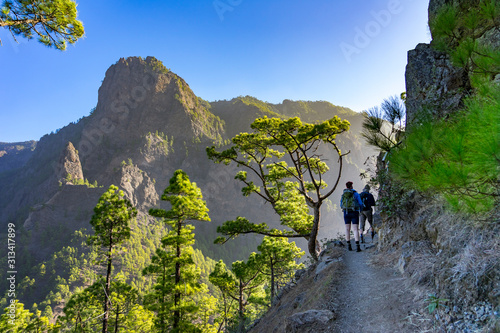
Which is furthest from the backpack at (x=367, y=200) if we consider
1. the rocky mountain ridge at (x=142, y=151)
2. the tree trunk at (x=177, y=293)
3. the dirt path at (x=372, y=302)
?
the rocky mountain ridge at (x=142, y=151)

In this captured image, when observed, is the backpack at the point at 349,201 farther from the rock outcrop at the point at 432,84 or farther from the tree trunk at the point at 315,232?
the tree trunk at the point at 315,232

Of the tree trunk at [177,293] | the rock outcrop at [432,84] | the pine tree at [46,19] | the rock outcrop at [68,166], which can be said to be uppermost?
the rock outcrop at [68,166]

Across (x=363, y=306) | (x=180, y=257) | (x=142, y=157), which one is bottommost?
(x=180, y=257)

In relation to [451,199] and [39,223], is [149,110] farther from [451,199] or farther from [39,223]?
[451,199]

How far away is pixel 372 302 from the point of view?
146 inches

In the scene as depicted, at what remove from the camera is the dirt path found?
3.05 m

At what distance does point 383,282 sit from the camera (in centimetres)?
422

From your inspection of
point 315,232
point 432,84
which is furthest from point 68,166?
point 432,84

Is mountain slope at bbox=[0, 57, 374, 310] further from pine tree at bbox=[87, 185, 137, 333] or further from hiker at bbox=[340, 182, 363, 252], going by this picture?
hiker at bbox=[340, 182, 363, 252]

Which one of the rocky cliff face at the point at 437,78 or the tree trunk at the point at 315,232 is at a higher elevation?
the rocky cliff face at the point at 437,78

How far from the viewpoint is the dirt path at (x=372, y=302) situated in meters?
3.05

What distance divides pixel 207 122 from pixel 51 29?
186584mm

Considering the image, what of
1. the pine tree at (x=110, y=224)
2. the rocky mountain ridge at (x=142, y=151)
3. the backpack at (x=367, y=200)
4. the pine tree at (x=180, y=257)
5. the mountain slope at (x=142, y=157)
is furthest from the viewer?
the rocky mountain ridge at (x=142, y=151)

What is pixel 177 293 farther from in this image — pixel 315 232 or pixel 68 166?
pixel 68 166
